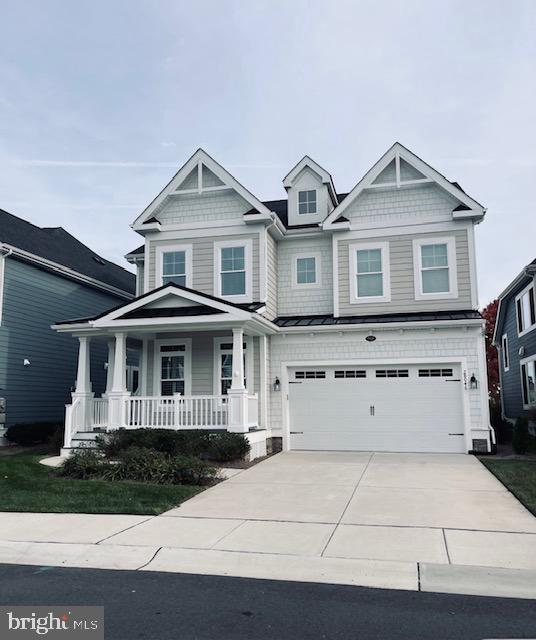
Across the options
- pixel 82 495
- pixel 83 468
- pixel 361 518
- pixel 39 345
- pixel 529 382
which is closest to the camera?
pixel 361 518

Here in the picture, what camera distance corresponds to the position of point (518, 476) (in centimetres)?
1095

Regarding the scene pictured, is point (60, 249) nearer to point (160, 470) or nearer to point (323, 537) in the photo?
point (160, 470)

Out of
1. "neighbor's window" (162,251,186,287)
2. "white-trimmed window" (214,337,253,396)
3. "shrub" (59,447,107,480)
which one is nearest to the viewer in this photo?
"shrub" (59,447,107,480)

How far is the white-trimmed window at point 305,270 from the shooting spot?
57.7ft

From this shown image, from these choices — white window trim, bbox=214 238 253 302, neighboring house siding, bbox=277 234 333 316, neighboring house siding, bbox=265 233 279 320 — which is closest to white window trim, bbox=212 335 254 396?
neighboring house siding, bbox=265 233 279 320

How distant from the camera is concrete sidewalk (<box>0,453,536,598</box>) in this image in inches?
218

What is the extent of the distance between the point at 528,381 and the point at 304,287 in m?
8.62

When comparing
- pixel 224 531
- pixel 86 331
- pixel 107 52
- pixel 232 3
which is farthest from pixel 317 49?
pixel 224 531

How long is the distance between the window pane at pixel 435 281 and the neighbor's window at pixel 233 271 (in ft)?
17.1

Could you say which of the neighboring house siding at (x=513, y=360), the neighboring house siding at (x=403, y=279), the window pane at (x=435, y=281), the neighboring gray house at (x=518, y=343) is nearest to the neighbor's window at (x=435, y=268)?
the window pane at (x=435, y=281)

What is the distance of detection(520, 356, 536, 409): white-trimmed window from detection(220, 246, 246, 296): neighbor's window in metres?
9.83

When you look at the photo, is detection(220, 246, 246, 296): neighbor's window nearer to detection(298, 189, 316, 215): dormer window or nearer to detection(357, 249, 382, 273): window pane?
detection(298, 189, 316, 215): dormer window

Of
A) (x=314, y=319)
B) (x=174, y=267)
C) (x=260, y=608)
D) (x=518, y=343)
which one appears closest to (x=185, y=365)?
(x=174, y=267)

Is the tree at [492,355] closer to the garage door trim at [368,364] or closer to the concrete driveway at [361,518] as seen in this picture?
the garage door trim at [368,364]
